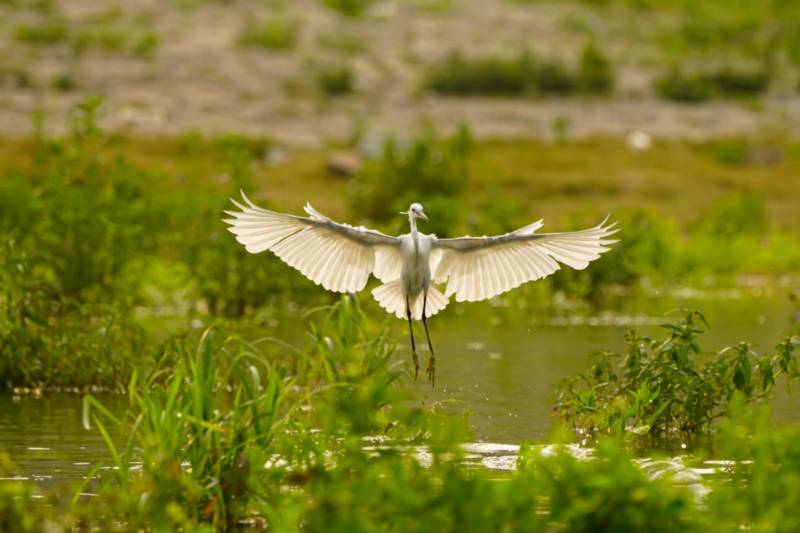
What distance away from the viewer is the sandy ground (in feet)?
134

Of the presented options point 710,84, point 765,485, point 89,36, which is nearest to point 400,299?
point 765,485

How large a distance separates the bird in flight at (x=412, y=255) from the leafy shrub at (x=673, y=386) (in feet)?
2.10

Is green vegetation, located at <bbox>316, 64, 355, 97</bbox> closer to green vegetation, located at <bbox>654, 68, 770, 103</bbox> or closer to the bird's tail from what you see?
green vegetation, located at <bbox>654, 68, 770, 103</bbox>

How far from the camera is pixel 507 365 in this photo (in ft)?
45.4

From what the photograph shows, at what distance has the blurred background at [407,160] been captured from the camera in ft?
48.2

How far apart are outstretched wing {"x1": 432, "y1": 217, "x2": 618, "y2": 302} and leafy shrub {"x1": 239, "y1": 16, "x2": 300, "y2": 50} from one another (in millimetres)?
37797

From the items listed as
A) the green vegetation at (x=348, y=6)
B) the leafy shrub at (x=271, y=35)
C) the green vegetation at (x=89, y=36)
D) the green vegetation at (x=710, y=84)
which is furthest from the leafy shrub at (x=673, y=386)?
the green vegetation at (x=348, y=6)

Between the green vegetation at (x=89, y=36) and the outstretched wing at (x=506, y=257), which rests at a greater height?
the green vegetation at (x=89, y=36)

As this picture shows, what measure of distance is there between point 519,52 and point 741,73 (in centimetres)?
660

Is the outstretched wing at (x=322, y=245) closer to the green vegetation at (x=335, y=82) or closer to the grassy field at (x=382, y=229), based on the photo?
the grassy field at (x=382, y=229)

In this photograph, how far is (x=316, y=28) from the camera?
50.9 metres

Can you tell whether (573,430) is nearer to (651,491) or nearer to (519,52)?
(651,491)

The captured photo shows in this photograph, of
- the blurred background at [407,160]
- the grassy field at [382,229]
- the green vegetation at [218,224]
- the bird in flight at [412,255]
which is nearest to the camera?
the grassy field at [382,229]

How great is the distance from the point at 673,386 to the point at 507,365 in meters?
4.62
